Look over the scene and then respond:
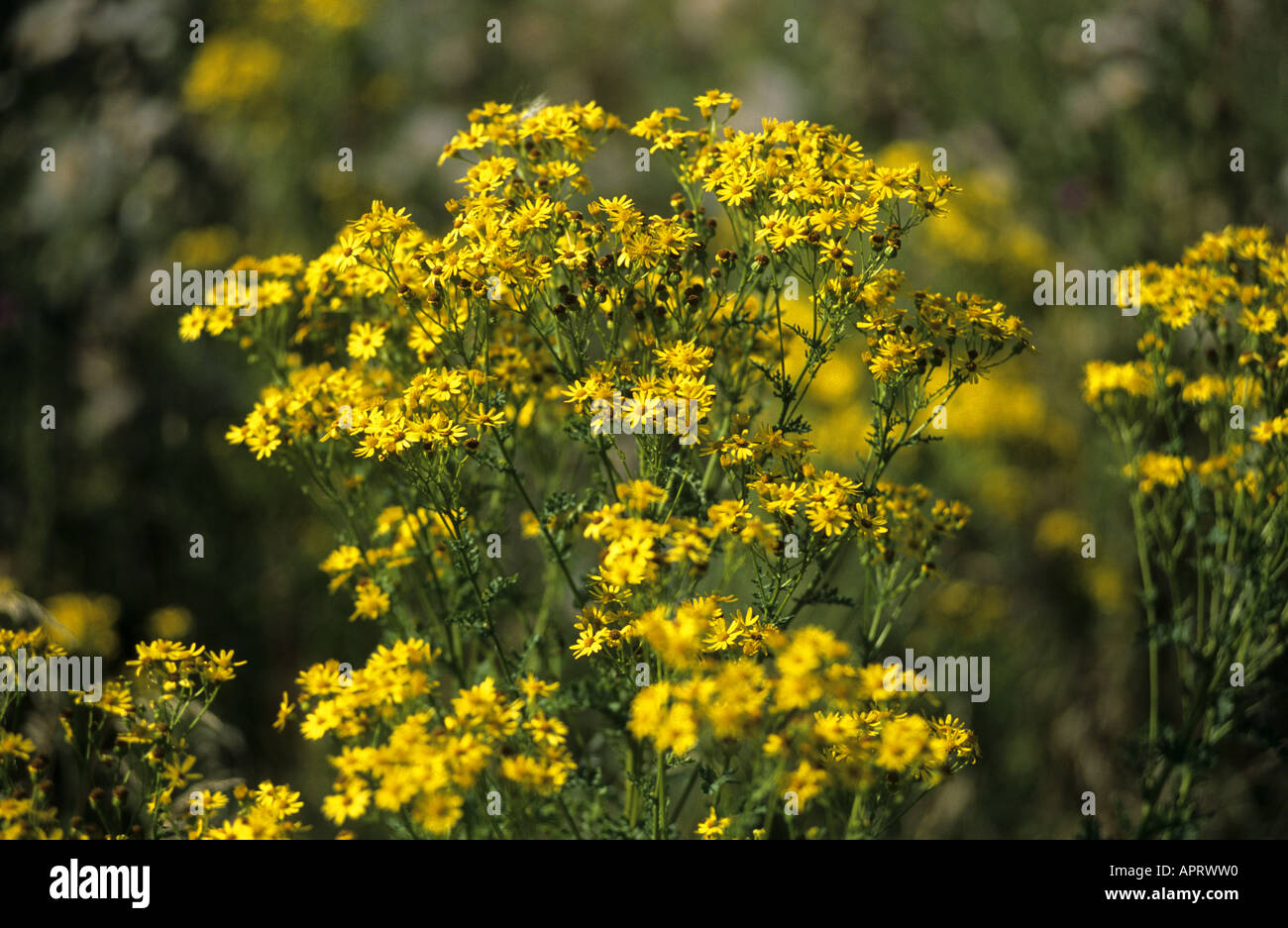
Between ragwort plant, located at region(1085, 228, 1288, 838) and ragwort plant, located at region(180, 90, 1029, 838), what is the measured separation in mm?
874

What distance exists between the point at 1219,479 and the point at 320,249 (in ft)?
19.7

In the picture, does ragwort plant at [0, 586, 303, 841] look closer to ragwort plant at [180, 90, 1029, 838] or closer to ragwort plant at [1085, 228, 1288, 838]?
ragwort plant at [180, 90, 1029, 838]

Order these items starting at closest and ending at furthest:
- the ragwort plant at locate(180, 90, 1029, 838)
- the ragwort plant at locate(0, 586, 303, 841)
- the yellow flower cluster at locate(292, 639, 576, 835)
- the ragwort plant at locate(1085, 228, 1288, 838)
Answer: the yellow flower cluster at locate(292, 639, 576, 835), the ragwort plant at locate(180, 90, 1029, 838), the ragwort plant at locate(0, 586, 303, 841), the ragwort plant at locate(1085, 228, 1288, 838)

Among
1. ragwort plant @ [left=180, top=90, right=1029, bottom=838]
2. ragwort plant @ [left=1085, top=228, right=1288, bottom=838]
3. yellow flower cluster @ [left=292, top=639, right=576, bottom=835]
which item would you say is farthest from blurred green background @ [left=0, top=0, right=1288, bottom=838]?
yellow flower cluster @ [left=292, top=639, right=576, bottom=835]

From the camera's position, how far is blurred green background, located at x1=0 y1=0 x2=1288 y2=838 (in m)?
5.32

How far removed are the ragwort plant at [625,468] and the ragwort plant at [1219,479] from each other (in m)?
0.87

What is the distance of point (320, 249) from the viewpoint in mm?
7148

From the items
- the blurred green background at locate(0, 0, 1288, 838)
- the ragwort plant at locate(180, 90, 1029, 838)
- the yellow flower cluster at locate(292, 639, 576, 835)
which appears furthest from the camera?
the blurred green background at locate(0, 0, 1288, 838)

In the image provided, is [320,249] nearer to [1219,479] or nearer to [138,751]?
[138,751]

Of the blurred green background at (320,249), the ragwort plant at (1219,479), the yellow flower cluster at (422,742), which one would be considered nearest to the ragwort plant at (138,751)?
the yellow flower cluster at (422,742)

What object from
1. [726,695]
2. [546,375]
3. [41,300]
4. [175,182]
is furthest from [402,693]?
[175,182]

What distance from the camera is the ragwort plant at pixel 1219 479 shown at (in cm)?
311

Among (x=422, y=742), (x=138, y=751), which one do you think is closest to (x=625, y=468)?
(x=422, y=742)

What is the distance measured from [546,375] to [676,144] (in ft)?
2.66
